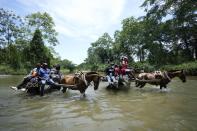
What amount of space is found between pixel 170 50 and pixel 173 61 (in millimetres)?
4215

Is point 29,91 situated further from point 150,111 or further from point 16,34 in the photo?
point 16,34

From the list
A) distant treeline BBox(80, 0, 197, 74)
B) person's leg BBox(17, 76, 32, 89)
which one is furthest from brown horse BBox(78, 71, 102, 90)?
distant treeline BBox(80, 0, 197, 74)

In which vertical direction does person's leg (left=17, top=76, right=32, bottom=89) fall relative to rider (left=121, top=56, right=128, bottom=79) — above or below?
below

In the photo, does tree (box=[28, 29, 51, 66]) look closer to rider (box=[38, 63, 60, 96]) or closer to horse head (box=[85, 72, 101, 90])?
rider (box=[38, 63, 60, 96])

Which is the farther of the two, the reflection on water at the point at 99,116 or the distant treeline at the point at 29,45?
the distant treeline at the point at 29,45

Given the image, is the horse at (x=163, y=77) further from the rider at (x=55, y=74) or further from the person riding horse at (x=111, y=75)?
the rider at (x=55, y=74)

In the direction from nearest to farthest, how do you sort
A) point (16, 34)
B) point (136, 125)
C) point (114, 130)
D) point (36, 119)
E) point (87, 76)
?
point (114, 130), point (136, 125), point (36, 119), point (87, 76), point (16, 34)

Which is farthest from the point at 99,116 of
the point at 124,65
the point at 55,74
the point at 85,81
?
the point at 124,65

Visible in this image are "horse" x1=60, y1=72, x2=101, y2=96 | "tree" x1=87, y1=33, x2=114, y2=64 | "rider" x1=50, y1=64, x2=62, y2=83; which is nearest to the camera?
"horse" x1=60, y1=72, x2=101, y2=96

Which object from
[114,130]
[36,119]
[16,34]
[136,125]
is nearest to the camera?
[114,130]

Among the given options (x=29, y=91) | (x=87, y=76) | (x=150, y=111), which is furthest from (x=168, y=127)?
(x=29, y=91)

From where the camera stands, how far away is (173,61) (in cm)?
5925

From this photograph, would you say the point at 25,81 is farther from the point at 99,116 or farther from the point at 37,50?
the point at 37,50

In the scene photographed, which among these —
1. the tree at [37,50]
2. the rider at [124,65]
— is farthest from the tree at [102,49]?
the rider at [124,65]
